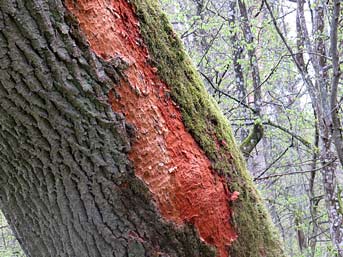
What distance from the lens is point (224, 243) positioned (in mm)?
1009

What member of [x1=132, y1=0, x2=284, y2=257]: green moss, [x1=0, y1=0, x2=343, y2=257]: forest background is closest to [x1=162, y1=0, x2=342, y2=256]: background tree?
[x1=0, y1=0, x2=343, y2=257]: forest background

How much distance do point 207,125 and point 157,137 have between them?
187 millimetres

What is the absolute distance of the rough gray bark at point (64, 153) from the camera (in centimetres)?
75

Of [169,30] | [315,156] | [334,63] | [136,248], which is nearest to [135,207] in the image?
[136,248]

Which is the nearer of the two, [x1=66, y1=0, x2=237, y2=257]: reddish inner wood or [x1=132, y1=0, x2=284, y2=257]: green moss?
[x1=66, y1=0, x2=237, y2=257]: reddish inner wood

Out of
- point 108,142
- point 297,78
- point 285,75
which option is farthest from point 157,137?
point 297,78

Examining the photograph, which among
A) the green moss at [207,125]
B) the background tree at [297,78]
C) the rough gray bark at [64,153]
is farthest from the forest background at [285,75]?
the rough gray bark at [64,153]

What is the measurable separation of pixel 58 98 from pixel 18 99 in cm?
7

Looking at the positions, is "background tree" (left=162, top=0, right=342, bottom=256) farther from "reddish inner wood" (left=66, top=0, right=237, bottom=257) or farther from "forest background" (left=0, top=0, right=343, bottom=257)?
"reddish inner wood" (left=66, top=0, right=237, bottom=257)

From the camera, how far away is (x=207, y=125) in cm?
105

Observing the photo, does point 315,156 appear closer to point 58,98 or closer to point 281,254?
point 281,254

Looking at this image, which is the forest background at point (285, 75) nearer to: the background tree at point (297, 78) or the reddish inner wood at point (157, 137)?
the background tree at point (297, 78)

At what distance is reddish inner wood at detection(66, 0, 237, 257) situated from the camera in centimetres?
85

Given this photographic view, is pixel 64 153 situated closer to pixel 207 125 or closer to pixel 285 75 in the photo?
pixel 207 125
